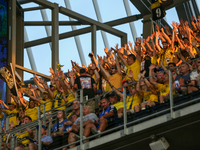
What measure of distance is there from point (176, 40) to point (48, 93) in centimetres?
349

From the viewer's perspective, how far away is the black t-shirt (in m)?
9.12

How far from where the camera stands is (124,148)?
7.24 meters

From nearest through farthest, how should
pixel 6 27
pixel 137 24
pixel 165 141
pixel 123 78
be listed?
1. pixel 165 141
2. pixel 123 78
3. pixel 6 27
4. pixel 137 24

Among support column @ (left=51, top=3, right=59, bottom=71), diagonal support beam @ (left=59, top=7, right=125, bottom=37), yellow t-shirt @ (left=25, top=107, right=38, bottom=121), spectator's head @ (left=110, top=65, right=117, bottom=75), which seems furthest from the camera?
diagonal support beam @ (left=59, top=7, right=125, bottom=37)

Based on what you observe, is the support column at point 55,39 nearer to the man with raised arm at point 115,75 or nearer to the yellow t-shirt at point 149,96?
the man with raised arm at point 115,75

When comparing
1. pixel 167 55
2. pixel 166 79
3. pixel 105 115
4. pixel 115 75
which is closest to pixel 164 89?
pixel 166 79

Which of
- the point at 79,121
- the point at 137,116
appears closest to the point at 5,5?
the point at 79,121

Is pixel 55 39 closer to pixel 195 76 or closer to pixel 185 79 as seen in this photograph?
pixel 185 79

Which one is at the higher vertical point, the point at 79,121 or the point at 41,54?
the point at 41,54

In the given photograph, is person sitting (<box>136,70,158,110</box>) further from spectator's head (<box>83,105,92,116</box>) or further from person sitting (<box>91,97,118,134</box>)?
spectator's head (<box>83,105,92,116</box>)

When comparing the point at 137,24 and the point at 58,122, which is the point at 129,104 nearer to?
the point at 58,122

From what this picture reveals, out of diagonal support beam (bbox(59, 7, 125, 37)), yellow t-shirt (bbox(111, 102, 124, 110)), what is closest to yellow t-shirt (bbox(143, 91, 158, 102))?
yellow t-shirt (bbox(111, 102, 124, 110))

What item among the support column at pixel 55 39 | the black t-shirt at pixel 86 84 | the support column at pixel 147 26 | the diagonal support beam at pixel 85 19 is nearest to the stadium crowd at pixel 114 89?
the black t-shirt at pixel 86 84

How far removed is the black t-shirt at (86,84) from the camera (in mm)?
9125
